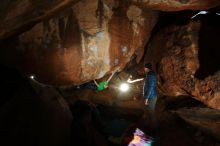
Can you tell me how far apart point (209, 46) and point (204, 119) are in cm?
211

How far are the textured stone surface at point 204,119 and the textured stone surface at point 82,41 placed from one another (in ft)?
8.57

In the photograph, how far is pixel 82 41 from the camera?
22.3ft

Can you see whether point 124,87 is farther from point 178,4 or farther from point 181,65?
point 178,4

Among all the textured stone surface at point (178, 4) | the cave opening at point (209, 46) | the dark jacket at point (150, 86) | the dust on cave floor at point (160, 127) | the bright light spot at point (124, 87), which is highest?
the textured stone surface at point (178, 4)

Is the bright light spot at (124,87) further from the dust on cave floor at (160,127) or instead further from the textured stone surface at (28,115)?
the textured stone surface at (28,115)

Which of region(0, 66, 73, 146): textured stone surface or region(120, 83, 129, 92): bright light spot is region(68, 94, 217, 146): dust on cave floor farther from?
region(0, 66, 73, 146): textured stone surface

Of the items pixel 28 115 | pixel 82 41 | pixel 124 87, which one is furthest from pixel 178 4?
pixel 28 115

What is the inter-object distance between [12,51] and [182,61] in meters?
4.89

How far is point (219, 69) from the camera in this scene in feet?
21.0

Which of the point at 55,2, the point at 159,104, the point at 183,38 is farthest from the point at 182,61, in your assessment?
the point at 55,2

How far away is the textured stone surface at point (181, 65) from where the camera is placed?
6.46 m

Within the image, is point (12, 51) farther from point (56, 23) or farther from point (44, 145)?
point (44, 145)

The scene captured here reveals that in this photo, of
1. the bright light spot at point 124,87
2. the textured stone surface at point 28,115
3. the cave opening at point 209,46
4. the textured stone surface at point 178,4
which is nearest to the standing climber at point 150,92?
the cave opening at point 209,46

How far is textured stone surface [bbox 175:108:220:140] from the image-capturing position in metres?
6.68
